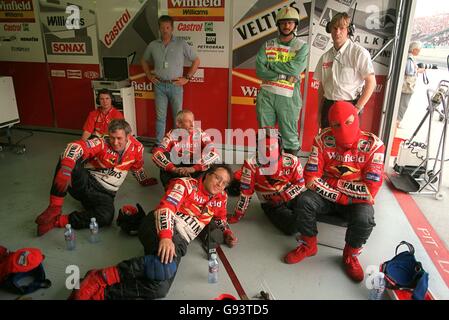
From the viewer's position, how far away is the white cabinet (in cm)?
438

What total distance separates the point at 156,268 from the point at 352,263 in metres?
1.19

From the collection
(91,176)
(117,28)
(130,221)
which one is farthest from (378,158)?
(117,28)

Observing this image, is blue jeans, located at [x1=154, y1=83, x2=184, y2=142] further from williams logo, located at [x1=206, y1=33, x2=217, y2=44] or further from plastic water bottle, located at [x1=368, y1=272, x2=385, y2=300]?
plastic water bottle, located at [x1=368, y1=272, x2=385, y2=300]

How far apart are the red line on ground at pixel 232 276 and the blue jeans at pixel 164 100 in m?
2.32

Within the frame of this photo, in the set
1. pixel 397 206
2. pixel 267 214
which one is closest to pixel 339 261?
pixel 267 214

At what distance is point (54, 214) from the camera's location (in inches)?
102

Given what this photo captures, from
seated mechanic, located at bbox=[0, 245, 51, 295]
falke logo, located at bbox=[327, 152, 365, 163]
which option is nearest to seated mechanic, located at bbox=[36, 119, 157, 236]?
seated mechanic, located at bbox=[0, 245, 51, 295]

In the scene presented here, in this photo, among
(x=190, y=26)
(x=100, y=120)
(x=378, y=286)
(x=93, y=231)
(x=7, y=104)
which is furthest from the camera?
(x=7, y=104)

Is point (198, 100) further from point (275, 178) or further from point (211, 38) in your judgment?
point (275, 178)

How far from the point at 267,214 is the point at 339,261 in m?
0.69

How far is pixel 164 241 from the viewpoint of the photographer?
1904mm

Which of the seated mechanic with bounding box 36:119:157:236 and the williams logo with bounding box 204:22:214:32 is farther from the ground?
the williams logo with bounding box 204:22:214:32
